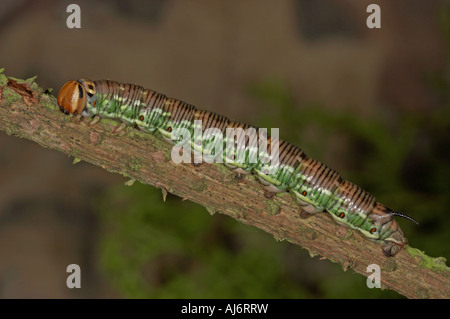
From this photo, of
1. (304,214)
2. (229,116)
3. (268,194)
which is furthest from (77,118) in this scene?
(229,116)

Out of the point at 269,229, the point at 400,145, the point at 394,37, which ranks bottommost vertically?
the point at 269,229

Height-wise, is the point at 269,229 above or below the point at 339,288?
above

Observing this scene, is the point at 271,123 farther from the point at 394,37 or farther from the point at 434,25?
the point at 434,25

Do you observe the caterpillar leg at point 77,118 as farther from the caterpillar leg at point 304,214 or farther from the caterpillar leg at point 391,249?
the caterpillar leg at point 391,249

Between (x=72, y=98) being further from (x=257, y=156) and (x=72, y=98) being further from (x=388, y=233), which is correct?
(x=388, y=233)

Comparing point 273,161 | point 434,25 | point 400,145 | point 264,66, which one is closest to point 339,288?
point 400,145
